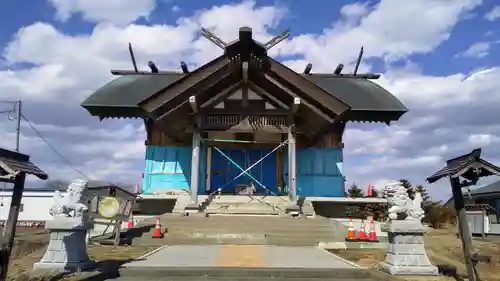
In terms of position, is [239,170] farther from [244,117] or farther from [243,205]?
Result: [243,205]

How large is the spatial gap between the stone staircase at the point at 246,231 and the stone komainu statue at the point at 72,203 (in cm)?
515

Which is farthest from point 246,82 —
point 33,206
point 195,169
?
point 33,206

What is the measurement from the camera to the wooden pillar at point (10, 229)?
577 centimetres

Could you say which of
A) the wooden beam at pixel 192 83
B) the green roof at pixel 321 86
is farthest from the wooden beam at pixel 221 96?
the green roof at pixel 321 86

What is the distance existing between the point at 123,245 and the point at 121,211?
1.25 metres

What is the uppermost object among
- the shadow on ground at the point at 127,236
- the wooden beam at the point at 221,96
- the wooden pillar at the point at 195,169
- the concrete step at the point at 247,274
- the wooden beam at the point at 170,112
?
the wooden beam at the point at 221,96

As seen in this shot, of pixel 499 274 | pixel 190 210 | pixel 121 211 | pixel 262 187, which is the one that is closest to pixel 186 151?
pixel 262 187

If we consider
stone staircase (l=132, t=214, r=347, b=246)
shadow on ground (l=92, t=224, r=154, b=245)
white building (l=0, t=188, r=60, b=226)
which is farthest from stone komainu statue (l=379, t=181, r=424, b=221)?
white building (l=0, t=188, r=60, b=226)

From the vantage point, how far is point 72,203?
7.77m

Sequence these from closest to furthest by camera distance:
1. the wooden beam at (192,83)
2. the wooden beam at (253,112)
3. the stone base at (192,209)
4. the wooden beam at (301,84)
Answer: the stone base at (192,209) → the wooden beam at (192,83) → the wooden beam at (301,84) → the wooden beam at (253,112)

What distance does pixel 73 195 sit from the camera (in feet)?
25.9

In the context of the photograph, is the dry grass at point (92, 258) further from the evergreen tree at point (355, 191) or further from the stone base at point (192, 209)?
the evergreen tree at point (355, 191)

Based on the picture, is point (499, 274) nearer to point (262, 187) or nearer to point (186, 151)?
point (262, 187)

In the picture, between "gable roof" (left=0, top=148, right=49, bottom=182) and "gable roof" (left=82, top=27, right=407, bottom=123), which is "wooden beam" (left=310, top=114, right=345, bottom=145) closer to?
"gable roof" (left=82, top=27, right=407, bottom=123)
